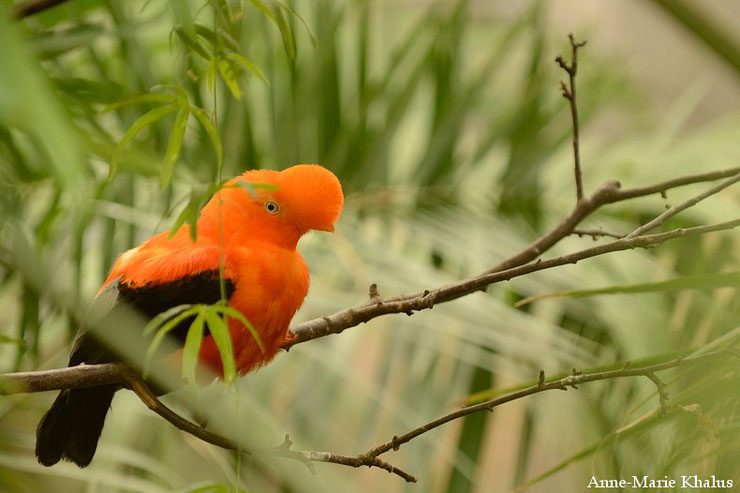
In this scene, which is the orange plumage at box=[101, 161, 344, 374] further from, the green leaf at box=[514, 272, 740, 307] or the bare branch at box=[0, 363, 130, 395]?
the green leaf at box=[514, 272, 740, 307]

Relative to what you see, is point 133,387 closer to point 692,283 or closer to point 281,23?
point 281,23

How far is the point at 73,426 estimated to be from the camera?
903 mm

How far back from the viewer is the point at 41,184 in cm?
125

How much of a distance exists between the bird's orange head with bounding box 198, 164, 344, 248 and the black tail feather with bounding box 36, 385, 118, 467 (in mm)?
209

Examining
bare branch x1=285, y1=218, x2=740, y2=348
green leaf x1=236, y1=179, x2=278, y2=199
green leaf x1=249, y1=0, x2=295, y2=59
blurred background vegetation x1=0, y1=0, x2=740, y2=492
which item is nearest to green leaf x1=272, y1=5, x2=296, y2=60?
green leaf x1=249, y1=0, x2=295, y2=59

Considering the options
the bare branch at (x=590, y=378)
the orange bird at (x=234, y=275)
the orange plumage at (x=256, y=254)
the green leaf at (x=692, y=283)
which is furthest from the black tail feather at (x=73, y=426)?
the green leaf at (x=692, y=283)

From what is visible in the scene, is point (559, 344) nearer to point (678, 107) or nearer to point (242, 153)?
point (242, 153)

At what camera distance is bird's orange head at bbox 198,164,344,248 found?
2.53ft

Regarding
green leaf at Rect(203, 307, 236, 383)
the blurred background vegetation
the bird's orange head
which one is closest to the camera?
green leaf at Rect(203, 307, 236, 383)

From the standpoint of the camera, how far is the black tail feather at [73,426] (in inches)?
34.9

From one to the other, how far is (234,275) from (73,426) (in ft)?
0.79

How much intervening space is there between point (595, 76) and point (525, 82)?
278 millimetres

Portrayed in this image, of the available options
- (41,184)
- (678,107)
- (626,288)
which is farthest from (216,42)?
(678,107)

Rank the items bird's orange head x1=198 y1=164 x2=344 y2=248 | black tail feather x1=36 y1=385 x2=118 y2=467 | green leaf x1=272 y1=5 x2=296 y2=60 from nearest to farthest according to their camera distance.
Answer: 1. green leaf x1=272 y1=5 x2=296 y2=60
2. bird's orange head x1=198 y1=164 x2=344 y2=248
3. black tail feather x1=36 y1=385 x2=118 y2=467
